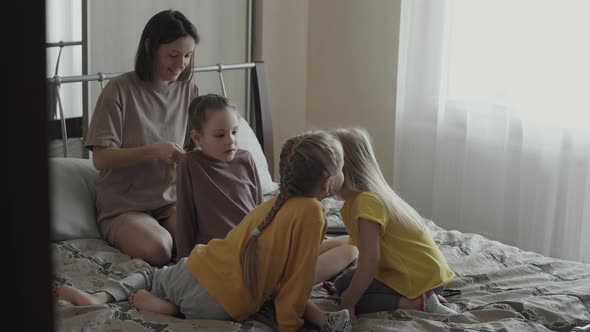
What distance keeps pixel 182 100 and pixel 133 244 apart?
53 centimetres

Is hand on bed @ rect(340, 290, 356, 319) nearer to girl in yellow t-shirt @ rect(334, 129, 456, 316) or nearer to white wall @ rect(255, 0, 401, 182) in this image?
girl in yellow t-shirt @ rect(334, 129, 456, 316)

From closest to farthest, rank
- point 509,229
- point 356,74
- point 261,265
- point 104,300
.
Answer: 1. point 261,265
2. point 104,300
3. point 509,229
4. point 356,74

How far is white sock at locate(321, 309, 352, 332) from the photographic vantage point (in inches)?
67.8

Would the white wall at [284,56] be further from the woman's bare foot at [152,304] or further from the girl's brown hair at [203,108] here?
the woman's bare foot at [152,304]

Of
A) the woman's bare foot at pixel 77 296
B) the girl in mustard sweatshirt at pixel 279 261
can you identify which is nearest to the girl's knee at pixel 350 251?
the girl in mustard sweatshirt at pixel 279 261

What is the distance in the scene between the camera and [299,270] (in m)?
1.74

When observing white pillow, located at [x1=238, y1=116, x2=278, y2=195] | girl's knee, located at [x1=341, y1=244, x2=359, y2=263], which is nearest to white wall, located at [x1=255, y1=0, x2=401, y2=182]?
white pillow, located at [x1=238, y1=116, x2=278, y2=195]

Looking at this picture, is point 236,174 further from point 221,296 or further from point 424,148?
point 424,148

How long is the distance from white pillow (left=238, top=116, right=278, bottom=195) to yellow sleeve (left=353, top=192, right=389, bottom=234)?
3.09ft

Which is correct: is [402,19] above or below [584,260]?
above

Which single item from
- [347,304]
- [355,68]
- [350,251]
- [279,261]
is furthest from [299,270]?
[355,68]

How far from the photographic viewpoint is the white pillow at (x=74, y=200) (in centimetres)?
233

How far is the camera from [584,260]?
3100 millimetres

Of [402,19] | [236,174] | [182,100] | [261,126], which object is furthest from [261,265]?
[402,19]
